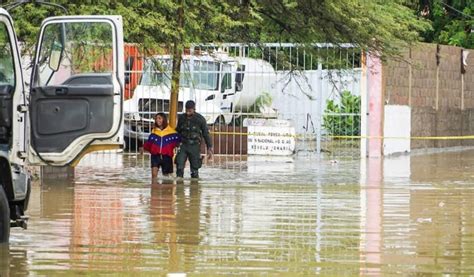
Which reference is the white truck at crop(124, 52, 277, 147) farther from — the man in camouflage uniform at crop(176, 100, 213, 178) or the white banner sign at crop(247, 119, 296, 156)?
the man in camouflage uniform at crop(176, 100, 213, 178)

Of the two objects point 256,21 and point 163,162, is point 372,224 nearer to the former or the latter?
point 163,162

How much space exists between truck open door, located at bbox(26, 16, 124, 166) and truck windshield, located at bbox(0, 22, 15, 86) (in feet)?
3.18

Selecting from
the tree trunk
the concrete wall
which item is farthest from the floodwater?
the concrete wall

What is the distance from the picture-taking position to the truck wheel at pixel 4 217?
11695 millimetres

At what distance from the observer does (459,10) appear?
142ft

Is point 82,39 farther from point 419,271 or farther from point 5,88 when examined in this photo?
point 419,271

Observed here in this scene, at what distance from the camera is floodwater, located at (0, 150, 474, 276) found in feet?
37.2

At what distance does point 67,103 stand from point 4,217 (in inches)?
72.3

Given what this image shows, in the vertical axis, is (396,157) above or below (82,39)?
below

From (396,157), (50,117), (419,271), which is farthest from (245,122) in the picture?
(419,271)

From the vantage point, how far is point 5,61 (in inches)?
476

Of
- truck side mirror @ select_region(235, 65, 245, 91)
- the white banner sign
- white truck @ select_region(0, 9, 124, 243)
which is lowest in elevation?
the white banner sign

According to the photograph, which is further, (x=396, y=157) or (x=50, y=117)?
(x=396, y=157)

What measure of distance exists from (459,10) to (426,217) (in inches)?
1124
